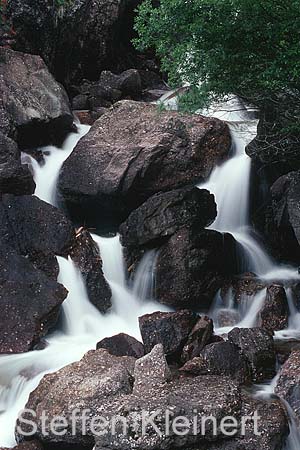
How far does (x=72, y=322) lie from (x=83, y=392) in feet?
9.71

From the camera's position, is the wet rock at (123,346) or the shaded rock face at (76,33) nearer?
the wet rock at (123,346)

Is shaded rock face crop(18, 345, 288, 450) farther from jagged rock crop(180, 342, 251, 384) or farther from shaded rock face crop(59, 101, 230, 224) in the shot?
shaded rock face crop(59, 101, 230, 224)

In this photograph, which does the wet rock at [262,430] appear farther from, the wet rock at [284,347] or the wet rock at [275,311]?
the wet rock at [275,311]

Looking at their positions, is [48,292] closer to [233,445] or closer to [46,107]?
[233,445]

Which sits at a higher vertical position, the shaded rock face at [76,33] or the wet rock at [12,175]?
the shaded rock face at [76,33]

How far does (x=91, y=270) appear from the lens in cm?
1017

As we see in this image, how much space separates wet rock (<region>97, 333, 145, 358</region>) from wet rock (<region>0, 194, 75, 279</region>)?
2.23 metres

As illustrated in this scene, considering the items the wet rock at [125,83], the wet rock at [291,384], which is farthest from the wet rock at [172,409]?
the wet rock at [125,83]

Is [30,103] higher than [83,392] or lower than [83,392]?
higher

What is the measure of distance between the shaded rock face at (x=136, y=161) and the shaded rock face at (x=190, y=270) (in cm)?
196

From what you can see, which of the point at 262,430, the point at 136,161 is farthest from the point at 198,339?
the point at 136,161

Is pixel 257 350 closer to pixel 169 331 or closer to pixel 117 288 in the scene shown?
pixel 169 331

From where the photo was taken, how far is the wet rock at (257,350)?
7496 mm

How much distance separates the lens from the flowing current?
7.73 meters
